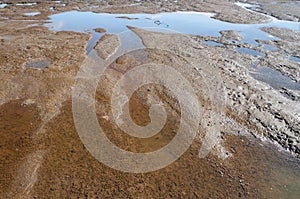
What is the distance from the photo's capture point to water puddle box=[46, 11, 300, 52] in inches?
912

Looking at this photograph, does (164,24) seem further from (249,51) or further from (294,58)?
(294,58)

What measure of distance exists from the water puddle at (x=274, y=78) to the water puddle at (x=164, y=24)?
552 centimetres

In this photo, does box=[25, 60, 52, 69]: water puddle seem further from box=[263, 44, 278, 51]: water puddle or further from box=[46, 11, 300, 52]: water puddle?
box=[263, 44, 278, 51]: water puddle

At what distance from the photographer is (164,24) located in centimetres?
2594

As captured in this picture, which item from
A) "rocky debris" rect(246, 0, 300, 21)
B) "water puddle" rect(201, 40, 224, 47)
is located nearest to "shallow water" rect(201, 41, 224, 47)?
"water puddle" rect(201, 40, 224, 47)

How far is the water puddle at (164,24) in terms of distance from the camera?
76.0ft

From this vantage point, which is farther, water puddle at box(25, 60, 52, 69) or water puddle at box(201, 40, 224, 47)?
water puddle at box(201, 40, 224, 47)

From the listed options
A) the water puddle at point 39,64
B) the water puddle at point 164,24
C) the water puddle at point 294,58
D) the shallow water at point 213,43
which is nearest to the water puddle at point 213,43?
the shallow water at point 213,43

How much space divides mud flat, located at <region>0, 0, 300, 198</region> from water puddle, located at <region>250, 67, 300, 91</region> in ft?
0.20

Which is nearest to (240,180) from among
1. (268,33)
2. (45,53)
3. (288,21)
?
(45,53)

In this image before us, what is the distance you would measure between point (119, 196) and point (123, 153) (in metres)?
1.84

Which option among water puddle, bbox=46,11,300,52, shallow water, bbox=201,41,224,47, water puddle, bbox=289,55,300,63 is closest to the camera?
water puddle, bbox=289,55,300,63

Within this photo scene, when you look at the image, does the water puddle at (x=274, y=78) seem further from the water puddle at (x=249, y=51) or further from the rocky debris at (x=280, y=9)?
the rocky debris at (x=280, y=9)

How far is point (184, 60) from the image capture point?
16141 mm
